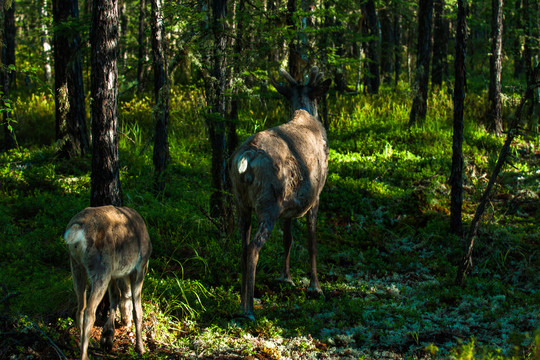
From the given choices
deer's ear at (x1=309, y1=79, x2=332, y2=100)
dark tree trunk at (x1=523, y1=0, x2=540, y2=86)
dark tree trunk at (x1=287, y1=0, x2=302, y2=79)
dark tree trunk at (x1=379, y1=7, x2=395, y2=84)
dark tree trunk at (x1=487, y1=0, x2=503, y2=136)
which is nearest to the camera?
deer's ear at (x1=309, y1=79, x2=332, y2=100)

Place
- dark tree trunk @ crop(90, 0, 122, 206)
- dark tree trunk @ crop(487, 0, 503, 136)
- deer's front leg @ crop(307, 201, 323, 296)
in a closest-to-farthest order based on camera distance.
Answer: dark tree trunk @ crop(90, 0, 122, 206) → deer's front leg @ crop(307, 201, 323, 296) → dark tree trunk @ crop(487, 0, 503, 136)

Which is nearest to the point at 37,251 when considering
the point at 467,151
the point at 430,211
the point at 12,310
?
the point at 12,310

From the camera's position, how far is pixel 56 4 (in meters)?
11.2

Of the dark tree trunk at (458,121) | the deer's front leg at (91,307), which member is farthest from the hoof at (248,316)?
the dark tree trunk at (458,121)

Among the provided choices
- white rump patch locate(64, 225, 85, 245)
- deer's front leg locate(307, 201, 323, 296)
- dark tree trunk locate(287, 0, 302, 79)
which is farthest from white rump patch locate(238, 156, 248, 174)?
dark tree trunk locate(287, 0, 302, 79)

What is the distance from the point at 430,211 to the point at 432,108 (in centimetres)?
655

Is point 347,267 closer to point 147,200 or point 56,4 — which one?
point 147,200

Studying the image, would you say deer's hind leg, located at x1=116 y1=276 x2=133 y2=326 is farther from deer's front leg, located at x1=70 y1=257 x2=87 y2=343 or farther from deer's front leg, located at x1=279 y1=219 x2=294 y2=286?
deer's front leg, located at x1=279 y1=219 x2=294 y2=286

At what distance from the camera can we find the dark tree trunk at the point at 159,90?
885cm

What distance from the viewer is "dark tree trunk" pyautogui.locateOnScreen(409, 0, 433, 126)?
14727 millimetres

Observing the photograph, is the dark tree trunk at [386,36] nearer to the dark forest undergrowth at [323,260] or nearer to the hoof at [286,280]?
the dark forest undergrowth at [323,260]

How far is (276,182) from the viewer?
5934 millimetres

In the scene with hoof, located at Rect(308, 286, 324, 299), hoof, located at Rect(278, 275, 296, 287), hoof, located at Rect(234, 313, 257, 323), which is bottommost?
hoof, located at Rect(308, 286, 324, 299)

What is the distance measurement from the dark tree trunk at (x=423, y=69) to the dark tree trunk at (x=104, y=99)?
436 inches
